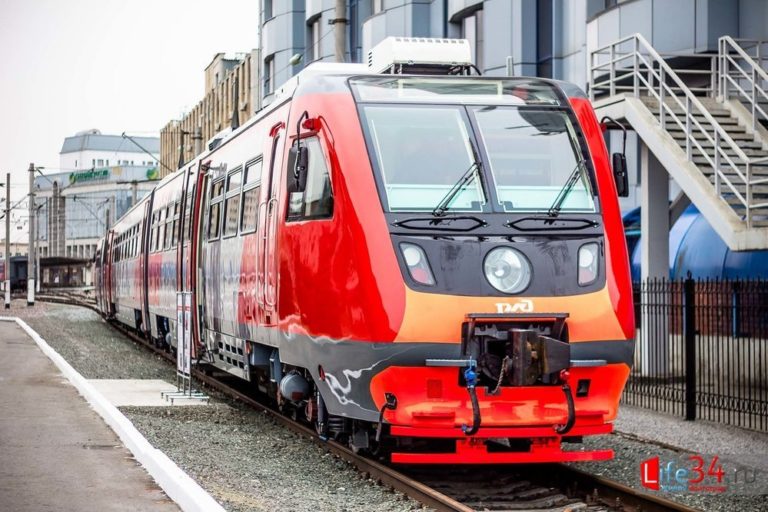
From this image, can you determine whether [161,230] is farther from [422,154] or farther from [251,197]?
[422,154]

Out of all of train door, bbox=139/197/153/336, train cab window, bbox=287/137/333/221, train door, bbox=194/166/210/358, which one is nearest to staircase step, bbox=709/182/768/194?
train door, bbox=194/166/210/358

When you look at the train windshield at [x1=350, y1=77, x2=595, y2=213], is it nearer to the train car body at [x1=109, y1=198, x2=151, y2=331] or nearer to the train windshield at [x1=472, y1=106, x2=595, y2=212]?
the train windshield at [x1=472, y1=106, x2=595, y2=212]

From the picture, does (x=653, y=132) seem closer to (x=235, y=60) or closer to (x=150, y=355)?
(x=150, y=355)

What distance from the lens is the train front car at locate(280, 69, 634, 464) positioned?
956cm

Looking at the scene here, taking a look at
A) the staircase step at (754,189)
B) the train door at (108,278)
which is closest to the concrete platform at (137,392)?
the staircase step at (754,189)

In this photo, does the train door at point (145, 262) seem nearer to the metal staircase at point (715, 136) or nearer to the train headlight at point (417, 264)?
the metal staircase at point (715, 136)

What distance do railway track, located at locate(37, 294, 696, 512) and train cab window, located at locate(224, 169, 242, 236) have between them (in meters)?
3.34

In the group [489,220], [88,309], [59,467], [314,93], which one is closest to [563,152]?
[489,220]

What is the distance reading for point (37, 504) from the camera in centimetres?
901

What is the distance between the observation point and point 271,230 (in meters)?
11.9

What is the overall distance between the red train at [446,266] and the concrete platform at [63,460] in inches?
68.7

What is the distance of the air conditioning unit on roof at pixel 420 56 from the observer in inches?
487

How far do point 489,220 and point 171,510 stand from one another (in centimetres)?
338

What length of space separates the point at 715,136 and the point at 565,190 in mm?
6945
